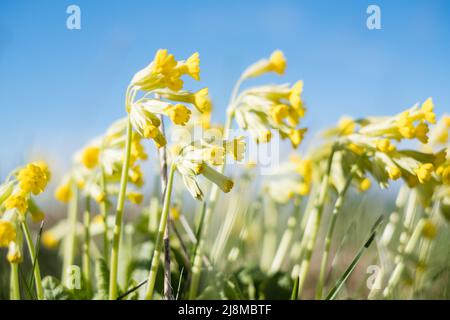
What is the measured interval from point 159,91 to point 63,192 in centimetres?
70

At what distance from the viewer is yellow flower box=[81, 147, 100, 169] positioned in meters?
1.70

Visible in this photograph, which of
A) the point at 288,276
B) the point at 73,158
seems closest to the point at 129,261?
the point at 73,158

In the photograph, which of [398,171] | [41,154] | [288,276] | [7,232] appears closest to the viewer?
[7,232]

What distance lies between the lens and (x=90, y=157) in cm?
170

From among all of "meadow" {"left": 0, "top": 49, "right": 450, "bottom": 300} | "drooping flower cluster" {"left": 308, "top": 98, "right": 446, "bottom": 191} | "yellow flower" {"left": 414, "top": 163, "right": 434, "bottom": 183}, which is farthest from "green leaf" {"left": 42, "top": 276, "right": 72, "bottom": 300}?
"yellow flower" {"left": 414, "top": 163, "right": 434, "bottom": 183}

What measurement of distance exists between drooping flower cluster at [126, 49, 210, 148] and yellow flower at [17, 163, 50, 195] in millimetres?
256

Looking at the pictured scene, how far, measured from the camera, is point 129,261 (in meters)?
1.87

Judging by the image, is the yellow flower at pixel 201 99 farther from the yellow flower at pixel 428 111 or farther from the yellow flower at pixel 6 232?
the yellow flower at pixel 428 111

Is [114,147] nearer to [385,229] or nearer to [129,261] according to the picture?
[129,261]

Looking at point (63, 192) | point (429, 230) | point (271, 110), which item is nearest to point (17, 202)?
point (63, 192)

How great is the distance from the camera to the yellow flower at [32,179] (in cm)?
128

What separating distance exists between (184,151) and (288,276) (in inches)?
25.6

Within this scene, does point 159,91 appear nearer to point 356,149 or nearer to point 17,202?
point 17,202
